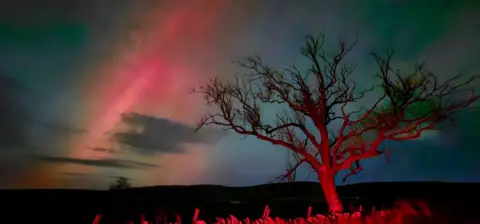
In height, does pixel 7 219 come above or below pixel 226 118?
below

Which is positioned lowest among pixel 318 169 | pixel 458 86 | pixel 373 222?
pixel 373 222

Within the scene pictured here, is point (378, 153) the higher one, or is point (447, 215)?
point (378, 153)

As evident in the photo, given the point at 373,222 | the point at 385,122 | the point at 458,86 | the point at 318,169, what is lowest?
the point at 373,222

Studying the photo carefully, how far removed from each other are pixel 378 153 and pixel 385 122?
1.23 meters

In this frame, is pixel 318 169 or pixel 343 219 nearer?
pixel 343 219

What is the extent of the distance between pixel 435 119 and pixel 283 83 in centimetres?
558

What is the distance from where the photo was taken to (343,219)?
420 inches

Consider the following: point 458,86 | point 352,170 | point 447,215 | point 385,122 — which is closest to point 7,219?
point 352,170

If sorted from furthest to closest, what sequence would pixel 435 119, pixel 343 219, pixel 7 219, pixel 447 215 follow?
1. pixel 7 219
2. pixel 435 119
3. pixel 343 219
4. pixel 447 215

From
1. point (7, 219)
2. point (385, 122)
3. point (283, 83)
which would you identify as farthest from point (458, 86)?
point (7, 219)

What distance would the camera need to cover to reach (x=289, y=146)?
17109 millimetres

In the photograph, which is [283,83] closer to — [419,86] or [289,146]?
[289,146]

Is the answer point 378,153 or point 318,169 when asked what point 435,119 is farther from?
point 318,169

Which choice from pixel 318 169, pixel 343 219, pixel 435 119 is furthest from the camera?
pixel 318 169
